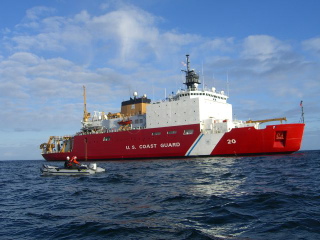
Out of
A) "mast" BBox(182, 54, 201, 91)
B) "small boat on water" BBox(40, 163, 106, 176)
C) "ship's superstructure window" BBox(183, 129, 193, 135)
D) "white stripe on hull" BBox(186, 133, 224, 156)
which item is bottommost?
"small boat on water" BBox(40, 163, 106, 176)

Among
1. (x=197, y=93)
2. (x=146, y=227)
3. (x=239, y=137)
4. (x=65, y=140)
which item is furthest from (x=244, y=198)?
(x=65, y=140)

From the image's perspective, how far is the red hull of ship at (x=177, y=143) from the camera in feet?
92.3

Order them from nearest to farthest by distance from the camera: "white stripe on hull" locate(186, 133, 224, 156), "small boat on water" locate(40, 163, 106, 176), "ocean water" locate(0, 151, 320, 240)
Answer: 1. "ocean water" locate(0, 151, 320, 240)
2. "small boat on water" locate(40, 163, 106, 176)
3. "white stripe on hull" locate(186, 133, 224, 156)

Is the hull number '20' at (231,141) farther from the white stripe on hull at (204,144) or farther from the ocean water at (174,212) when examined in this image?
the ocean water at (174,212)

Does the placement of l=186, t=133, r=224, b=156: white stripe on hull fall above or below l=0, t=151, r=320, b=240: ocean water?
above

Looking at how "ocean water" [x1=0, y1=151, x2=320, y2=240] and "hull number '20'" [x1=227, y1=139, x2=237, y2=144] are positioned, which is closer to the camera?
"ocean water" [x1=0, y1=151, x2=320, y2=240]

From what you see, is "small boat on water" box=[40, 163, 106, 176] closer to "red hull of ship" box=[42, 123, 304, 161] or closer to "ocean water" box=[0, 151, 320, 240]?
"ocean water" box=[0, 151, 320, 240]

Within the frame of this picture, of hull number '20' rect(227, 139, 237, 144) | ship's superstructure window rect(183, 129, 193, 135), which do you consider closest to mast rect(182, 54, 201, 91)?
ship's superstructure window rect(183, 129, 193, 135)

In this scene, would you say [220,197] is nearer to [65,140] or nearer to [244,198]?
[244,198]

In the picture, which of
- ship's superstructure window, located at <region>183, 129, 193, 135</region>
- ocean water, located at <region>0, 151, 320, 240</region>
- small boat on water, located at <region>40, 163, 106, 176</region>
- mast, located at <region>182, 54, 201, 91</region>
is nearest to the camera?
ocean water, located at <region>0, 151, 320, 240</region>

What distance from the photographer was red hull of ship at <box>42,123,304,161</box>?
2813cm

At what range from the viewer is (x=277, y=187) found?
37.5 feet

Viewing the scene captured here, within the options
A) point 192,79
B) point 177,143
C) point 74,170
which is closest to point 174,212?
point 74,170

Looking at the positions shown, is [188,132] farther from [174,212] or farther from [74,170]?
[174,212]
